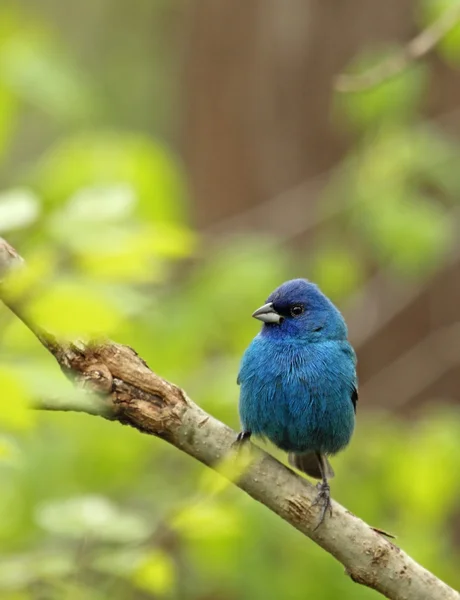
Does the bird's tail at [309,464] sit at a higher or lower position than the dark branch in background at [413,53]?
lower

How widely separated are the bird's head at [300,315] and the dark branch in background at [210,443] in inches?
41.8

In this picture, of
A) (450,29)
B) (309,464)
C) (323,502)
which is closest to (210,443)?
(323,502)

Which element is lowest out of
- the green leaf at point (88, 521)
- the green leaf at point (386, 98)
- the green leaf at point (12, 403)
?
the green leaf at point (12, 403)

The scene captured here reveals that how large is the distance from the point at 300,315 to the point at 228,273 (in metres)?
1.23

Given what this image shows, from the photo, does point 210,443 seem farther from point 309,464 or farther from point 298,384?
point 309,464

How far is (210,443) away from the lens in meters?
2.65

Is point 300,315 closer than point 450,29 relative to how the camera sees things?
No

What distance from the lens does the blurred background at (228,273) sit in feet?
7.37

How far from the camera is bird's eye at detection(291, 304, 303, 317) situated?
3895 millimetres

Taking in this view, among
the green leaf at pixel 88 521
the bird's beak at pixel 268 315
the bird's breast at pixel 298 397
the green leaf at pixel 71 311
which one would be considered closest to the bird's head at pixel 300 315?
the bird's beak at pixel 268 315

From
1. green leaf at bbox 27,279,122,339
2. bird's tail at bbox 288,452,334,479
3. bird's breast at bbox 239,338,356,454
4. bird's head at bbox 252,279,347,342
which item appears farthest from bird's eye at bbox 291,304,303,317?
green leaf at bbox 27,279,122,339

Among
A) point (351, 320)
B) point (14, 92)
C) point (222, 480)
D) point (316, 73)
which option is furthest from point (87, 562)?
point (316, 73)

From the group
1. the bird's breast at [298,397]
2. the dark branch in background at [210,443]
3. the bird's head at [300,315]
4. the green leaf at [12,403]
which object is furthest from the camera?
the bird's head at [300,315]

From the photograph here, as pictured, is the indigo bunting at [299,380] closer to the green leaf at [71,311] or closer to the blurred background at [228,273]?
the blurred background at [228,273]
